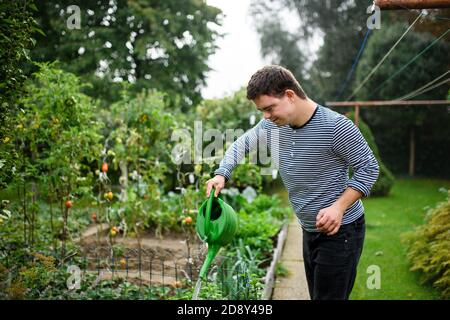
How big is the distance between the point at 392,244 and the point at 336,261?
3925 millimetres

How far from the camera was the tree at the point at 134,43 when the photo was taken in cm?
1139

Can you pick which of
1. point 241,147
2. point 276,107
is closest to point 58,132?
point 241,147

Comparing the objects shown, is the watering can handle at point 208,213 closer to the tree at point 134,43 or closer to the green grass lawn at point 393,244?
the green grass lawn at point 393,244

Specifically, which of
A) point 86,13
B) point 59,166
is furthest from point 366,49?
point 59,166

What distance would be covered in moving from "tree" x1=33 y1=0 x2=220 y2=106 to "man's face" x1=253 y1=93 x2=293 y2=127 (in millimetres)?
9491

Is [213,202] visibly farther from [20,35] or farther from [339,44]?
[339,44]

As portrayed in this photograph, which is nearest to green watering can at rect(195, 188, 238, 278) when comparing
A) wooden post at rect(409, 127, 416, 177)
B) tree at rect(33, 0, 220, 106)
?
tree at rect(33, 0, 220, 106)

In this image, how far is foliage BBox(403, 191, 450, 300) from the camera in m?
3.56

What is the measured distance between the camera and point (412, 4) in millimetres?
2283

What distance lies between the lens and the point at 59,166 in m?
3.66

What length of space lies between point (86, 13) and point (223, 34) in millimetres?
4060
